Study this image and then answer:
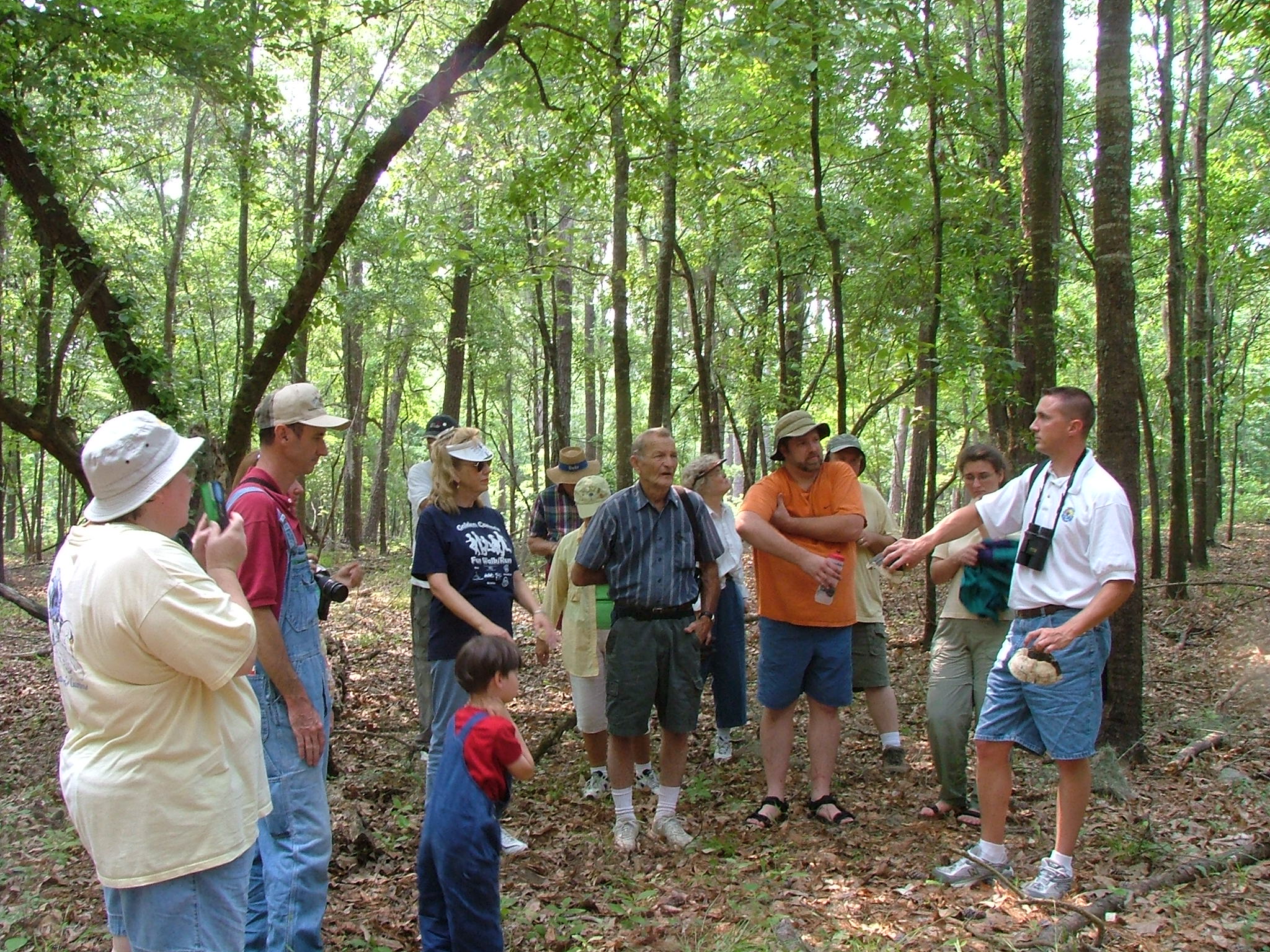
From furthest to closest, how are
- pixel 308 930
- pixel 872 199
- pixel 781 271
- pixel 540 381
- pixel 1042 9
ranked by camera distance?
1. pixel 540 381
2. pixel 781 271
3. pixel 872 199
4. pixel 1042 9
5. pixel 308 930

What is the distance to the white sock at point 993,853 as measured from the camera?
395 centimetres

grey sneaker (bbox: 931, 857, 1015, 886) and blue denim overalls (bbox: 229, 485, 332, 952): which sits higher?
blue denim overalls (bbox: 229, 485, 332, 952)

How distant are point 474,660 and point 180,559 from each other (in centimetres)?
118

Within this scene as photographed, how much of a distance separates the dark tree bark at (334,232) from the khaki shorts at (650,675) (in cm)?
352

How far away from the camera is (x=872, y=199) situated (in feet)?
30.4

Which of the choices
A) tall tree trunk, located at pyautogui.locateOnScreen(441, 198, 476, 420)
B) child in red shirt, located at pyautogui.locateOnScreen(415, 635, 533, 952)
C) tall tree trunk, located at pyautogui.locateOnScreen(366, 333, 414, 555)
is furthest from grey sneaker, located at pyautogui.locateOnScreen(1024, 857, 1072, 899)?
tall tree trunk, located at pyautogui.locateOnScreen(366, 333, 414, 555)

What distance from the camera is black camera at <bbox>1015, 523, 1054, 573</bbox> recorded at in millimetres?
3752

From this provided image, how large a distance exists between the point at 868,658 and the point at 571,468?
99.2 inches

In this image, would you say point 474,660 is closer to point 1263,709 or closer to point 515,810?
point 515,810

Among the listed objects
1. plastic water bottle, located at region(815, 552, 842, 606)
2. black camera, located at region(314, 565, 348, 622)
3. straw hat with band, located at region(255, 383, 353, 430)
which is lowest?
plastic water bottle, located at region(815, 552, 842, 606)

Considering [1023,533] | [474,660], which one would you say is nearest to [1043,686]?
[1023,533]

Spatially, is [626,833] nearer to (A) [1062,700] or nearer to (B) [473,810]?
(B) [473,810]

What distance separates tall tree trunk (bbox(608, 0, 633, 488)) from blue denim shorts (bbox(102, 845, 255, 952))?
19.7 ft

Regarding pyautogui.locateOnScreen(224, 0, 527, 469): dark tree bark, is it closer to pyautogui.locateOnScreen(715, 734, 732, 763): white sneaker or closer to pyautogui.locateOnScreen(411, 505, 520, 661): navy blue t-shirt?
pyautogui.locateOnScreen(411, 505, 520, 661): navy blue t-shirt
